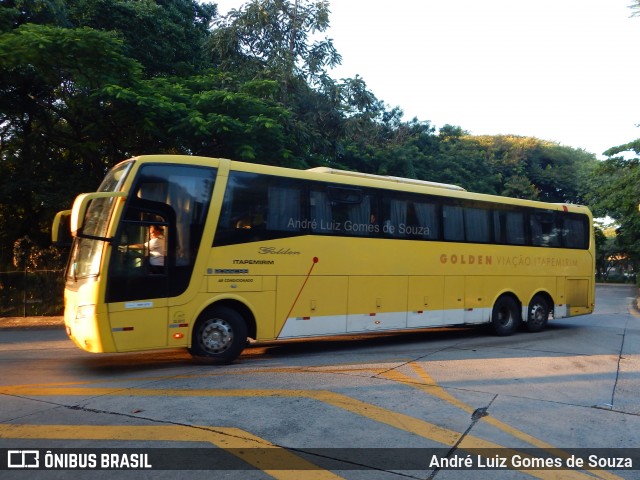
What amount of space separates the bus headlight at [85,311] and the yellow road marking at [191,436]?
2.35m

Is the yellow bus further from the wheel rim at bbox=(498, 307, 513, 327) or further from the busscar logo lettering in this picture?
the busscar logo lettering

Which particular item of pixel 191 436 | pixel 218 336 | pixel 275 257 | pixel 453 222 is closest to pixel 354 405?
pixel 191 436

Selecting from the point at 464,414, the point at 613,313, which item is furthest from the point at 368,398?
the point at 613,313

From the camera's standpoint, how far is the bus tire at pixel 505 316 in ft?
43.5

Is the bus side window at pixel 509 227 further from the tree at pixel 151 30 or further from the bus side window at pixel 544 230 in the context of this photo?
the tree at pixel 151 30

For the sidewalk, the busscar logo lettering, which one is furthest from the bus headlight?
the sidewalk

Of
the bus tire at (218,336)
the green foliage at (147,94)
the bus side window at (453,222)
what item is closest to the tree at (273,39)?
the green foliage at (147,94)

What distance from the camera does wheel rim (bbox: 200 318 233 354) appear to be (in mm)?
8844

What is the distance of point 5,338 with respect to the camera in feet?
42.5

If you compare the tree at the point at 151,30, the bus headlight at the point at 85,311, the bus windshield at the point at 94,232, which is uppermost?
the tree at the point at 151,30

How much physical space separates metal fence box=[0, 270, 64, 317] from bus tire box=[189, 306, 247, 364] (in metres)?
10.0

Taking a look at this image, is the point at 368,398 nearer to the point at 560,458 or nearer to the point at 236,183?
the point at 560,458

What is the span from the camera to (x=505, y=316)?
13.7 meters

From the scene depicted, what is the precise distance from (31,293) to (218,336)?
35.4ft
